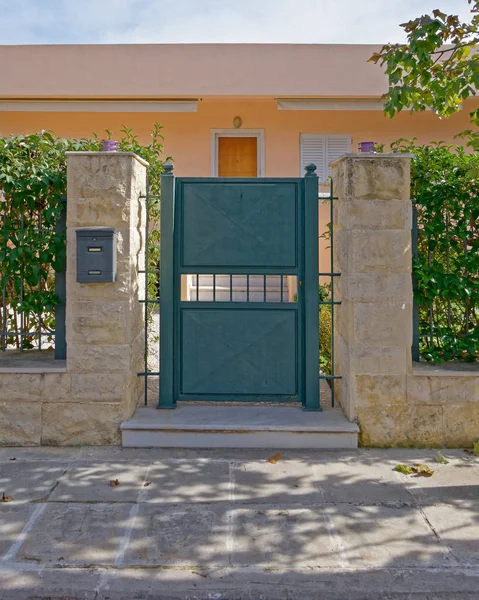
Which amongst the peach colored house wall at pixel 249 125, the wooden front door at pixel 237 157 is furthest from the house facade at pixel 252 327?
the wooden front door at pixel 237 157

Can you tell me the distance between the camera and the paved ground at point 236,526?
105 inches

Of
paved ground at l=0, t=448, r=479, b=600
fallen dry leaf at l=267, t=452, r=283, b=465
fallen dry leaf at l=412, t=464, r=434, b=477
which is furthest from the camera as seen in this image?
fallen dry leaf at l=267, t=452, r=283, b=465

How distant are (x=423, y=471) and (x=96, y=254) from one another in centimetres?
292

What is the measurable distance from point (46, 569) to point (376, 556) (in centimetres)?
169

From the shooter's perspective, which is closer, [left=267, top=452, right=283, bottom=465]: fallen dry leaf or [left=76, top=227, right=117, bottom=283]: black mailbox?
[left=267, top=452, right=283, bottom=465]: fallen dry leaf

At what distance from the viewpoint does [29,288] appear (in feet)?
16.5

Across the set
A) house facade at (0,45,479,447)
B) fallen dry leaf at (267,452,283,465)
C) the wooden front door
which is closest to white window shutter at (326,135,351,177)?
the wooden front door

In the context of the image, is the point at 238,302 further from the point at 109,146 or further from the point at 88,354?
the point at 109,146

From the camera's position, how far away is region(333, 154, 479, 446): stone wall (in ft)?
14.4

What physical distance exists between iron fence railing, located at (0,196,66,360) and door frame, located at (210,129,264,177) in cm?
682

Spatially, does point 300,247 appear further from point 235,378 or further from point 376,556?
point 376,556

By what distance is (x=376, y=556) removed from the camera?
9.45ft

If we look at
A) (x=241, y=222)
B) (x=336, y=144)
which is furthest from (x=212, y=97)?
(x=241, y=222)

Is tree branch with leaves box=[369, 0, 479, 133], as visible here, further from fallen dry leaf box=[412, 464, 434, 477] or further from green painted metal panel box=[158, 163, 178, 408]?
fallen dry leaf box=[412, 464, 434, 477]
